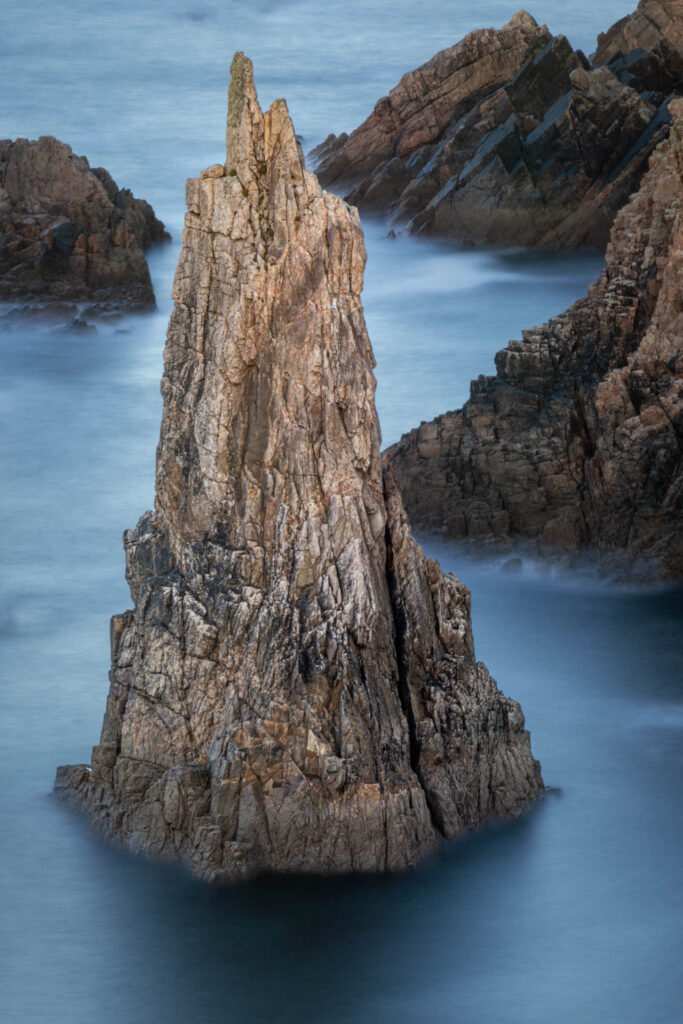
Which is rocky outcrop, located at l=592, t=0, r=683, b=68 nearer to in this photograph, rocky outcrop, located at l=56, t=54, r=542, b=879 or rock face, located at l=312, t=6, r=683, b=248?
rock face, located at l=312, t=6, r=683, b=248

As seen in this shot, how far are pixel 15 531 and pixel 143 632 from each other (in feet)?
42.2

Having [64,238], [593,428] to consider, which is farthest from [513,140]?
[593,428]

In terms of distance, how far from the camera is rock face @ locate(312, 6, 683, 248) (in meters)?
51.3

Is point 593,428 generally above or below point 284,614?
above

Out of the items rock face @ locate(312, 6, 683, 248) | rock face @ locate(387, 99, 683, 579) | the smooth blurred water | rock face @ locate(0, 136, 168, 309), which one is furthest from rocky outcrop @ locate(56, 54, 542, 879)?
rock face @ locate(0, 136, 168, 309)

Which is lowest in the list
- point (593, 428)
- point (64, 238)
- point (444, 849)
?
point (444, 849)

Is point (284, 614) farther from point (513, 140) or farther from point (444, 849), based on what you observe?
point (513, 140)

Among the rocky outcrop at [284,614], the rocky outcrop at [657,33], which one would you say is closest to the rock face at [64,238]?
the rocky outcrop at [657,33]

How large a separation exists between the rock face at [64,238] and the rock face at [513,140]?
762 centimetres

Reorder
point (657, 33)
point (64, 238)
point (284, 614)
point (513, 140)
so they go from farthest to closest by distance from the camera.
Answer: point (657, 33) → point (64, 238) → point (513, 140) → point (284, 614)

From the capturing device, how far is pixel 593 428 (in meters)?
37.3

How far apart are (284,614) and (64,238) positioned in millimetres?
29692

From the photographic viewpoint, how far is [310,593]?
2492 centimetres

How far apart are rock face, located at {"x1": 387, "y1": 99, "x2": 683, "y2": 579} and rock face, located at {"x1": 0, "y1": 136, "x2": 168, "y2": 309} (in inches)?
623
